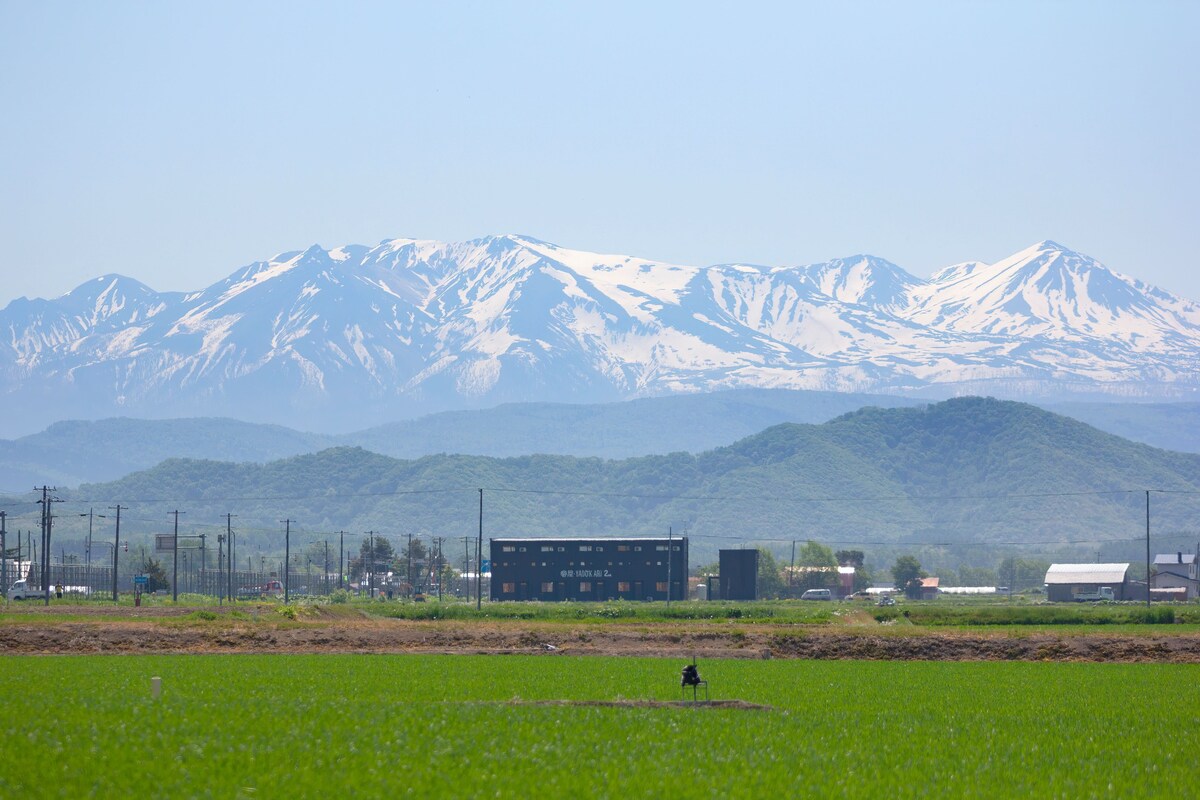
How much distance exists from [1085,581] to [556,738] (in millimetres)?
156975

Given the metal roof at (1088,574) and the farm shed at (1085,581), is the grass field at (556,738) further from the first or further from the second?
the metal roof at (1088,574)

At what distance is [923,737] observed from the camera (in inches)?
1136

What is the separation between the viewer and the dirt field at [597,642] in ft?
182

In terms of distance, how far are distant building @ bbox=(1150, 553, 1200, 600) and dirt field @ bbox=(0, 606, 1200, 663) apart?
333 ft

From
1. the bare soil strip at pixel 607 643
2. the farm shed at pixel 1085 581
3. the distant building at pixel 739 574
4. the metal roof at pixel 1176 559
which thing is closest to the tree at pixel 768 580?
the distant building at pixel 739 574

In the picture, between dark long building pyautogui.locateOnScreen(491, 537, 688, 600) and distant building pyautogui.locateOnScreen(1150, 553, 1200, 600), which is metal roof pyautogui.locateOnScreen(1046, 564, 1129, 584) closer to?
distant building pyautogui.locateOnScreen(1150, 553, 1200, 600)

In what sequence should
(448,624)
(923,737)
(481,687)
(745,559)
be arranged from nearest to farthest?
(923,737) < (481,687) < (448,624) < (745,559)

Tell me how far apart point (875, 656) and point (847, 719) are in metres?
25.9

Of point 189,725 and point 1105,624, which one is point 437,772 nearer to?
point 189,725

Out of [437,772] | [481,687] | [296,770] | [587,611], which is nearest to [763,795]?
[437,772]

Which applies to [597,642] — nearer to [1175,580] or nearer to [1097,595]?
[1097,595]

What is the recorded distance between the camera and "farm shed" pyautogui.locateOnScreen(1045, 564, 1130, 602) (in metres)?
167

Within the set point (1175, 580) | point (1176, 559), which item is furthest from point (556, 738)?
point (1176, 559)

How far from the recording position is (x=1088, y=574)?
572 feet
